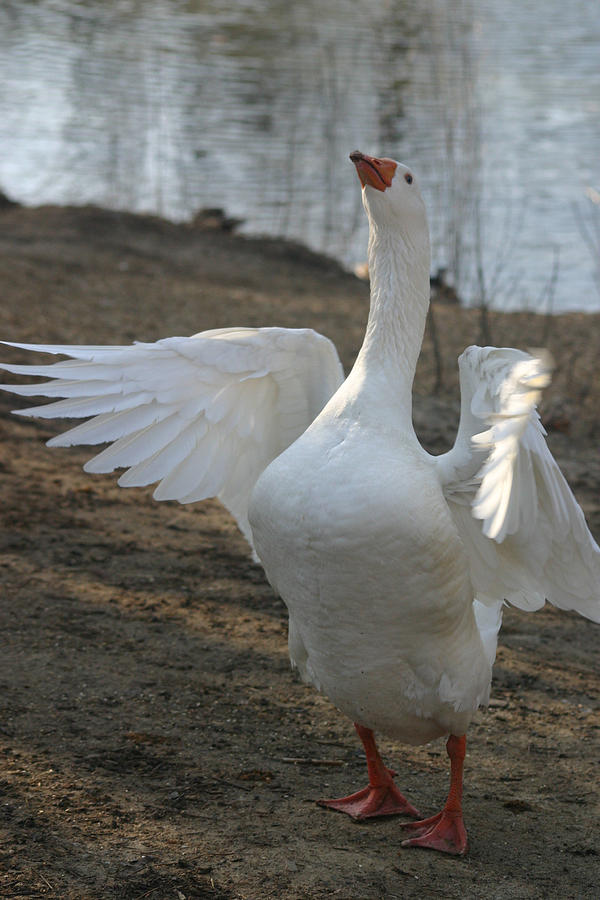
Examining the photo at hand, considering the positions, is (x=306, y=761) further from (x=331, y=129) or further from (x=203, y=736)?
(x=331, y=129)

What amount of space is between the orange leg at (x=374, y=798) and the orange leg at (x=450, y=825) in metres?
0.08

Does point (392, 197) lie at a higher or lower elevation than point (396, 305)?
higher

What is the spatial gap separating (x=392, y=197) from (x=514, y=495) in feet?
4.61

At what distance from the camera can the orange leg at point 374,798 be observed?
363cm

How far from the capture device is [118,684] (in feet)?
14.0

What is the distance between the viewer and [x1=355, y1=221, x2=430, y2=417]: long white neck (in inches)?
142

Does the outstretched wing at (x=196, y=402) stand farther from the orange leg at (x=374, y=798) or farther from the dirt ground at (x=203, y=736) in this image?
the orange leg at (x=374, y=798)

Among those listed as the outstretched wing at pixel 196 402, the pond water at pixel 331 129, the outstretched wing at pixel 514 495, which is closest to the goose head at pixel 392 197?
the outstretched wing at pixel 196 402

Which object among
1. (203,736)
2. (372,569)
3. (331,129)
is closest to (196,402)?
(372,569)

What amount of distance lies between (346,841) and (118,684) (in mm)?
1296

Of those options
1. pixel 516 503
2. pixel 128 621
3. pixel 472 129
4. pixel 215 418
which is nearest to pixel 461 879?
pixel 516 503

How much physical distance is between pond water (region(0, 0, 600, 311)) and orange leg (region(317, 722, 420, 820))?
5.75m

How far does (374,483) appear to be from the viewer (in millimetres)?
3107

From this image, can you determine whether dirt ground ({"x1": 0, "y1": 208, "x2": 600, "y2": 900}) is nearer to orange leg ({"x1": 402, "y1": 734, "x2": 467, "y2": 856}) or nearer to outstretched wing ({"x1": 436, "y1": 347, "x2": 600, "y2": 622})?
orange leg ({"x1": 402, "y1": 734, "x2": 467, "y2": 856})
